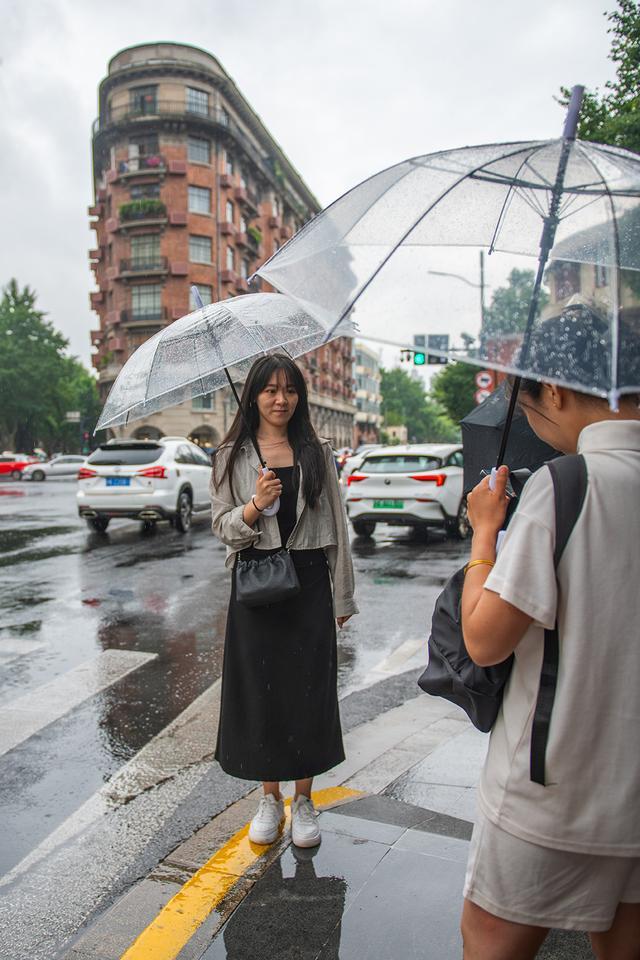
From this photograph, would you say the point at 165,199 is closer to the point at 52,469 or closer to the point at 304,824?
the point at 52,469

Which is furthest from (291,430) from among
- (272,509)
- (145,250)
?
(145,250)

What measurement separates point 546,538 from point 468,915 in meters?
0.80

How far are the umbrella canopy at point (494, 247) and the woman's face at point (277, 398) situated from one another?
2.92 ft

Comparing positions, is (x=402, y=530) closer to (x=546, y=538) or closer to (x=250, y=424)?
(x=250, y=424)

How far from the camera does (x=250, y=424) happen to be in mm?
3082

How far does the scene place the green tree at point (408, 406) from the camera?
124125mm

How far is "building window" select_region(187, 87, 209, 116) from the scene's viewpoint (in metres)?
43.4

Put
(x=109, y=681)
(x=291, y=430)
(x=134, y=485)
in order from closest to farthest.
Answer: (x=291, y=430) < (x=109, y=681) < (x=134, y=485)

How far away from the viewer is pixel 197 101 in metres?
43.8

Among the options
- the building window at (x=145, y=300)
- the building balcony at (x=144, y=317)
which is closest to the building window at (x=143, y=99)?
the building window at (x=145, y=300)

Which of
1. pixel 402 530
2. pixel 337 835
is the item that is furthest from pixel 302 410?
pixel 402 530

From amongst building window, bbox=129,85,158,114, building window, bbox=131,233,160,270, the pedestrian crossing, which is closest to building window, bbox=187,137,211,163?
building window, bbox=129,85,158,114

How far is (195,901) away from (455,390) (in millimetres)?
41970

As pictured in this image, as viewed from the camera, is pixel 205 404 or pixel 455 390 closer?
pixel 455 390
